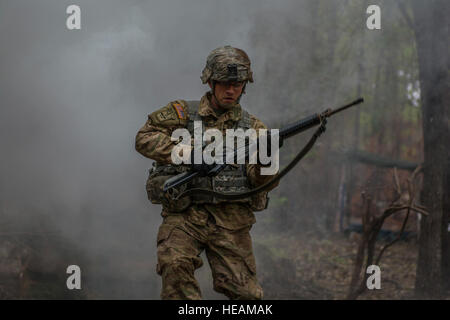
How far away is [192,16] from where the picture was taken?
820 centimetres

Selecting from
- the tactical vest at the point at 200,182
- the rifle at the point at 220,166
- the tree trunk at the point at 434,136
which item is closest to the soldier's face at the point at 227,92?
the tactical vest at the point at 200,182

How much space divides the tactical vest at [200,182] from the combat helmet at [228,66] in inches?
11.1

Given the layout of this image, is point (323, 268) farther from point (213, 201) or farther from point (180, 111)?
point (180, 111)

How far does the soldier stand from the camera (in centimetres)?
363

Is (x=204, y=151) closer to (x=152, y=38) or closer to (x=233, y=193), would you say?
(x=233, y=193)

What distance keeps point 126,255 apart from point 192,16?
11.7 feet

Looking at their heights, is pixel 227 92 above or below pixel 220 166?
above

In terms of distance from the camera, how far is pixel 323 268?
29.9ft

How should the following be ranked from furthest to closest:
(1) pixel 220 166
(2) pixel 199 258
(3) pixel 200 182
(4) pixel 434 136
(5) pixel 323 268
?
(5) pixel 323 268
(4) pixel 434 136
(3) pixel 200 182
(2) pixel 199 258
(1) pixel 220 166

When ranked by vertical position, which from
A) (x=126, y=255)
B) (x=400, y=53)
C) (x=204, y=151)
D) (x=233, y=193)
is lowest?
(x=126, y=255)

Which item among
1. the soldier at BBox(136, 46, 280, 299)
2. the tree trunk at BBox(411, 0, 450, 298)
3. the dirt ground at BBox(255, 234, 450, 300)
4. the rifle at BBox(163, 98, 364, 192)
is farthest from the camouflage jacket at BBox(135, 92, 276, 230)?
the tree trunk at BBox(411, 0, 450, 298)

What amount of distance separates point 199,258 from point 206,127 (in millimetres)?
887

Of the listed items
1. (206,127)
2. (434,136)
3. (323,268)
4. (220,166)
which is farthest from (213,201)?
(323,268)

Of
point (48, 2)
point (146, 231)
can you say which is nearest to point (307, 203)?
point (146, 231)
